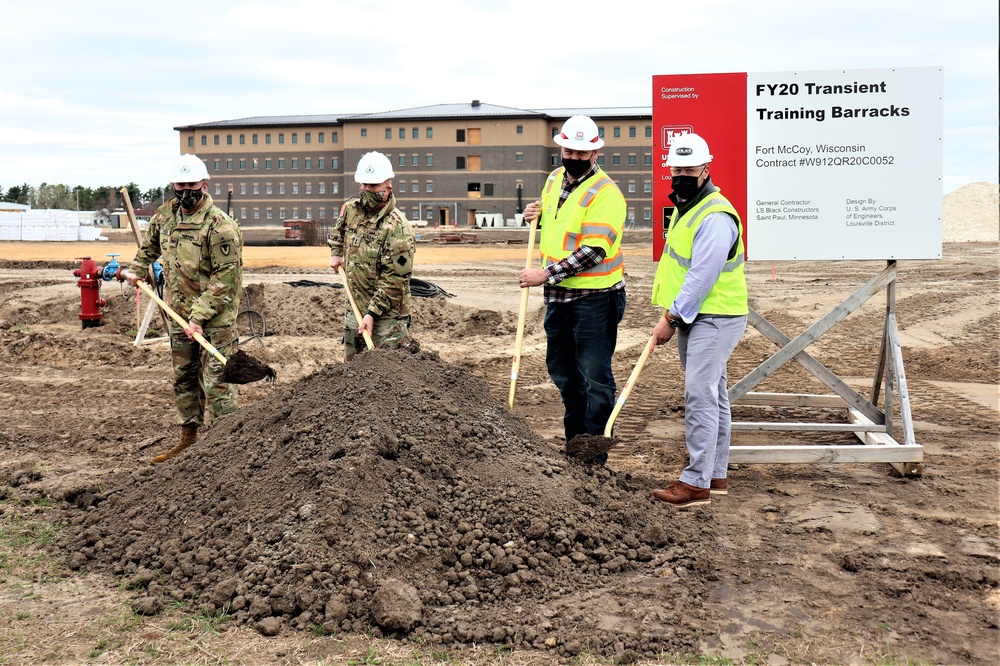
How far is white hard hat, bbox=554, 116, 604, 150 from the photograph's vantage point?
5539 mm

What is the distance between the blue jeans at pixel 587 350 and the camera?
566cm

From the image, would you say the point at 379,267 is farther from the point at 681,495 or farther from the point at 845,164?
the point at 845,164

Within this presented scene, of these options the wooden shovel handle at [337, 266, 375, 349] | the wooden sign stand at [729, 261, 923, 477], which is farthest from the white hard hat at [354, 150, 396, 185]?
the wooden sign stand at [729, 261, 923, 477]

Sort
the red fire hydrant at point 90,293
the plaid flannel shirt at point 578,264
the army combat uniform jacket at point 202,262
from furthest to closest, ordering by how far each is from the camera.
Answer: the red fire hydrant at point 90,293 < the army combat uniform jacket at point 202,262 < the plaid flannel shirt at point 578,264

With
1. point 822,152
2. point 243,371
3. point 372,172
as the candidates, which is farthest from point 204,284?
point 822,152

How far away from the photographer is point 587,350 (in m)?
5.69

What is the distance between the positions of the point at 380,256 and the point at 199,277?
1399mm

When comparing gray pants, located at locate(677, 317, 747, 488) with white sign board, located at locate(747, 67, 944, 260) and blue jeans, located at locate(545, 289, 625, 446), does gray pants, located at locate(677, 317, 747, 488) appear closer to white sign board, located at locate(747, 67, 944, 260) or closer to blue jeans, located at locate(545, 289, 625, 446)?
blue jeans, located at locate(545, 289, 625, 446)

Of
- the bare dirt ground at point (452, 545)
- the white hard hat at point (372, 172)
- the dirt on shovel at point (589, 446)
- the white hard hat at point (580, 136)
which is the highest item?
the white hard hat at point (580, 136)

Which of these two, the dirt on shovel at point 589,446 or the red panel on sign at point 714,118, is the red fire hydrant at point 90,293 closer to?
the red panel on sign at point 714,118

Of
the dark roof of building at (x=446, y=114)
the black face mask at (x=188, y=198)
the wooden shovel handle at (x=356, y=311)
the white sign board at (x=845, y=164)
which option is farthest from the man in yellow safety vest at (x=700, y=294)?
the dark roof of building at (x=446, y=114)

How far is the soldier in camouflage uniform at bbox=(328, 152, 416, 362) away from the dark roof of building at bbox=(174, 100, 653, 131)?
6711 centimetres

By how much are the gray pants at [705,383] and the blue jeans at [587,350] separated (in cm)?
50

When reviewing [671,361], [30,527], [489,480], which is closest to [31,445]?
[30,527]
